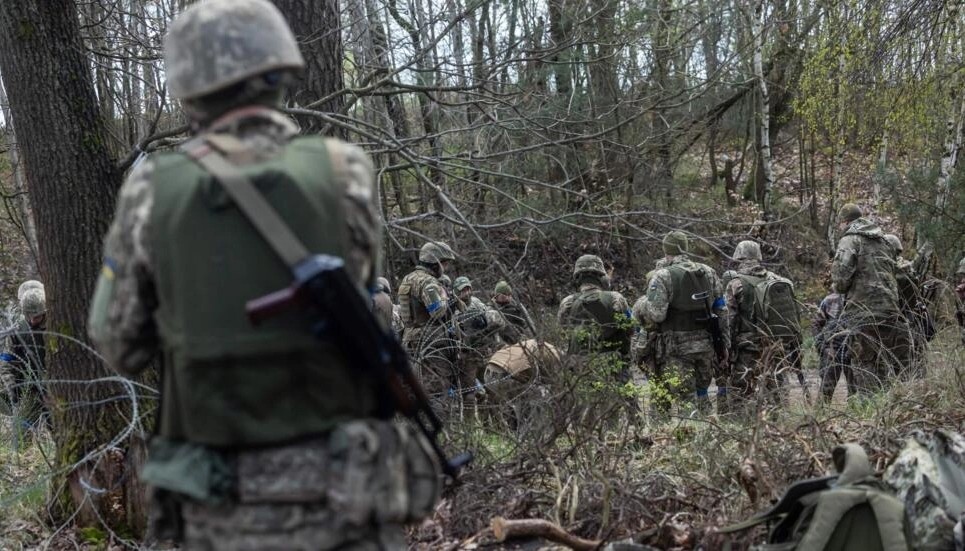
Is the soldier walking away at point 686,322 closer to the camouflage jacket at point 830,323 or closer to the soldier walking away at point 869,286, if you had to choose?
the camouflage jacket at point 830,323

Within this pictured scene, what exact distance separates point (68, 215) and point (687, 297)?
17.1 ft

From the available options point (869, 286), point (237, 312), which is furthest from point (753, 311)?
point (237, 312)

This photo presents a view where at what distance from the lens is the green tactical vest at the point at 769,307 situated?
873 centimetres

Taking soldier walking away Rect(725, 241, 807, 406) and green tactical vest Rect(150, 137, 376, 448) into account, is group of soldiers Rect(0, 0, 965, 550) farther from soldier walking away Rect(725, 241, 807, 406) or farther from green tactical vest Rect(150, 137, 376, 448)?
soldier walking away Rect(725, 241, 807, 406)

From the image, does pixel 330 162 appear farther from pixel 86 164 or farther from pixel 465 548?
pixel 86 164

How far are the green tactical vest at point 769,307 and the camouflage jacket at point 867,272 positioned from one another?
488 millimetres

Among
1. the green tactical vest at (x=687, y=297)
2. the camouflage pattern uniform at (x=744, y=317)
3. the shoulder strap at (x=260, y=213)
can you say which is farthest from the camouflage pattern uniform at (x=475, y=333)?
the shoulder strap at (x=260, y=213)

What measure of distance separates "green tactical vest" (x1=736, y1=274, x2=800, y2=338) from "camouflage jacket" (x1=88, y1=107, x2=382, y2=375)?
6860 mm

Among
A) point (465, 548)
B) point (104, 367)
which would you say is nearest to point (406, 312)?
point (104, 367)

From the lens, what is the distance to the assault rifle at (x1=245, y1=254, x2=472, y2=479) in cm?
221

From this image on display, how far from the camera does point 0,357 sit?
7.40m

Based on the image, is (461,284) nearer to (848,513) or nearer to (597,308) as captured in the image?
(597,308)

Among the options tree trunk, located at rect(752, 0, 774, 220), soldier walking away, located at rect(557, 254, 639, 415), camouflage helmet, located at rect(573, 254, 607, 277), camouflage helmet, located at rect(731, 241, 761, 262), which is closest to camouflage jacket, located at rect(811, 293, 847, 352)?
camouflage helmet, located at rect(731, 241, 761, 262)

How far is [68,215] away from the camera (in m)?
5.04
